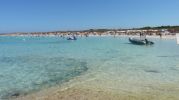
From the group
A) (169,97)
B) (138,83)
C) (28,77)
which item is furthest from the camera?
(28,77)

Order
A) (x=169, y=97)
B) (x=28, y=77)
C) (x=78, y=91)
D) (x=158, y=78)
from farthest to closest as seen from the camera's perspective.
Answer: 1. (x=28, y=77)
2. (x=158, y=78)
3. (x=78, y=91)
4. (x=169, y=97)

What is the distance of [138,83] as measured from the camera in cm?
1655

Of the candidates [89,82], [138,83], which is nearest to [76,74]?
[89,82]

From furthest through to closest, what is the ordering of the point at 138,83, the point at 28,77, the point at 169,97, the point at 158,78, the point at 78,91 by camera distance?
the point at 28,77 → the point at 158,78 → the point at 138,83 → the point at 78,91 → the point at 169,97

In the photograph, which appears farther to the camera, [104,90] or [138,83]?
[138,83]

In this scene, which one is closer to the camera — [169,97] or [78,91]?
[169,97]

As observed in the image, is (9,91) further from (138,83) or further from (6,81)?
(138,83)

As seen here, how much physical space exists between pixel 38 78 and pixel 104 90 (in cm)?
592

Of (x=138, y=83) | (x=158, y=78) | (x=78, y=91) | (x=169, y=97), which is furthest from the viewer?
Answer: (x=158, y=78)

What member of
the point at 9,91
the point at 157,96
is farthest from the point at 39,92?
the point at 157,96

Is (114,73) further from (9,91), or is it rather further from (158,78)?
(9,91)

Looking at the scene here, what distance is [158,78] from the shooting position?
59.7 ft

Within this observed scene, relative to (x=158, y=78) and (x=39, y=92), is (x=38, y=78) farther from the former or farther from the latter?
(x=158, y=78)

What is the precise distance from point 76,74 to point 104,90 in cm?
621
